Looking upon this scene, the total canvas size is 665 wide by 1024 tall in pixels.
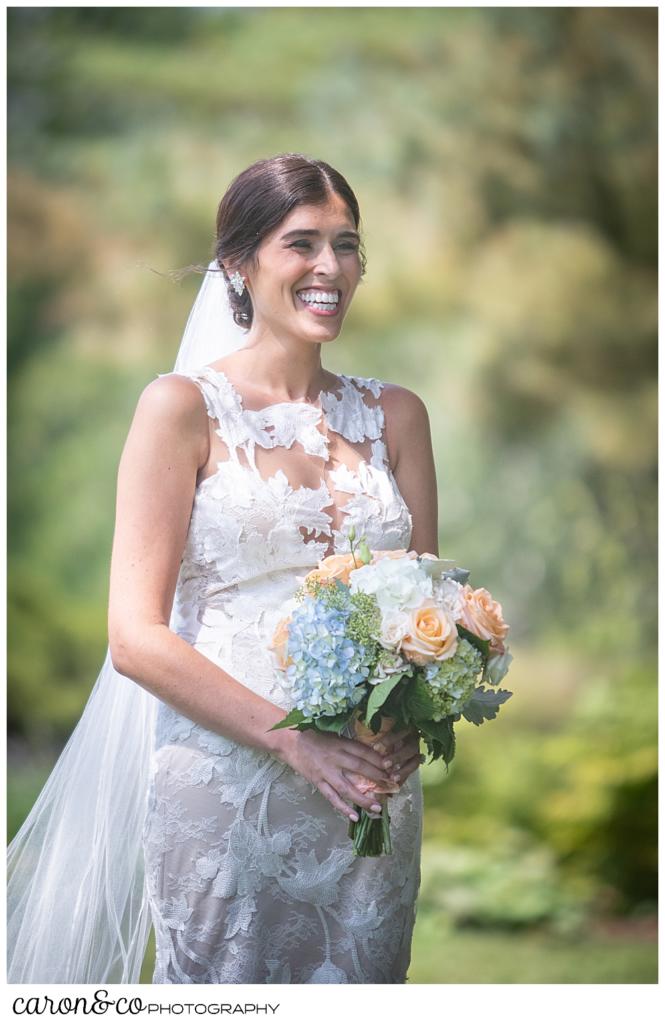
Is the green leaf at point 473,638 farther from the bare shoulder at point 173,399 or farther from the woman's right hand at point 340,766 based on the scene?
the bare shoulder at point 173,399

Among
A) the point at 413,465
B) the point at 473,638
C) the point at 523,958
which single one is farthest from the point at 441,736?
the point at 523,958

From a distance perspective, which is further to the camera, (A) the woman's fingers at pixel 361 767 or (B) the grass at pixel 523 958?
(B) the grass at pixel 523 958

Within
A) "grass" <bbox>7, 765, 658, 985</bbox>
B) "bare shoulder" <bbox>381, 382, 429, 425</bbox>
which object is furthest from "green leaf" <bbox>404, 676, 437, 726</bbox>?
"grass" <bbox>7, 765, 658, 985</bbox>

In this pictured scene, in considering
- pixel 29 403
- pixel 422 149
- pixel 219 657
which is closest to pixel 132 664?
pixel 219 657

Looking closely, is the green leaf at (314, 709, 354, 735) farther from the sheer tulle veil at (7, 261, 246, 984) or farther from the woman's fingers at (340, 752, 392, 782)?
the sheer tulle veil at (7, 261, 246, 984)

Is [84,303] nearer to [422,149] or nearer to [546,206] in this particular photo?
[422,149]

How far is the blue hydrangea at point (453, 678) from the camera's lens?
2.34 metres

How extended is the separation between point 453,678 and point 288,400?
3.11 ft

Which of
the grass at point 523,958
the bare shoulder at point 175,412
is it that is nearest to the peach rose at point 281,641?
the bare shoulder at point 175,412

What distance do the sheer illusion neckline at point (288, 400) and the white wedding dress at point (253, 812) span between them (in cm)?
2

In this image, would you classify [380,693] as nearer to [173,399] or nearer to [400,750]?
[400,750]

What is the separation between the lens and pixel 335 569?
8.15ft

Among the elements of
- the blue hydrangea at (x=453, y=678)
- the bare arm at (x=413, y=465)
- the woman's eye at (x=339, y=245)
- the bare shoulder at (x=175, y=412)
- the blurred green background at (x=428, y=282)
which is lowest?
the blue hydrangea at (x=453, y=678)

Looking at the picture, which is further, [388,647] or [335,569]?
[335,569]
